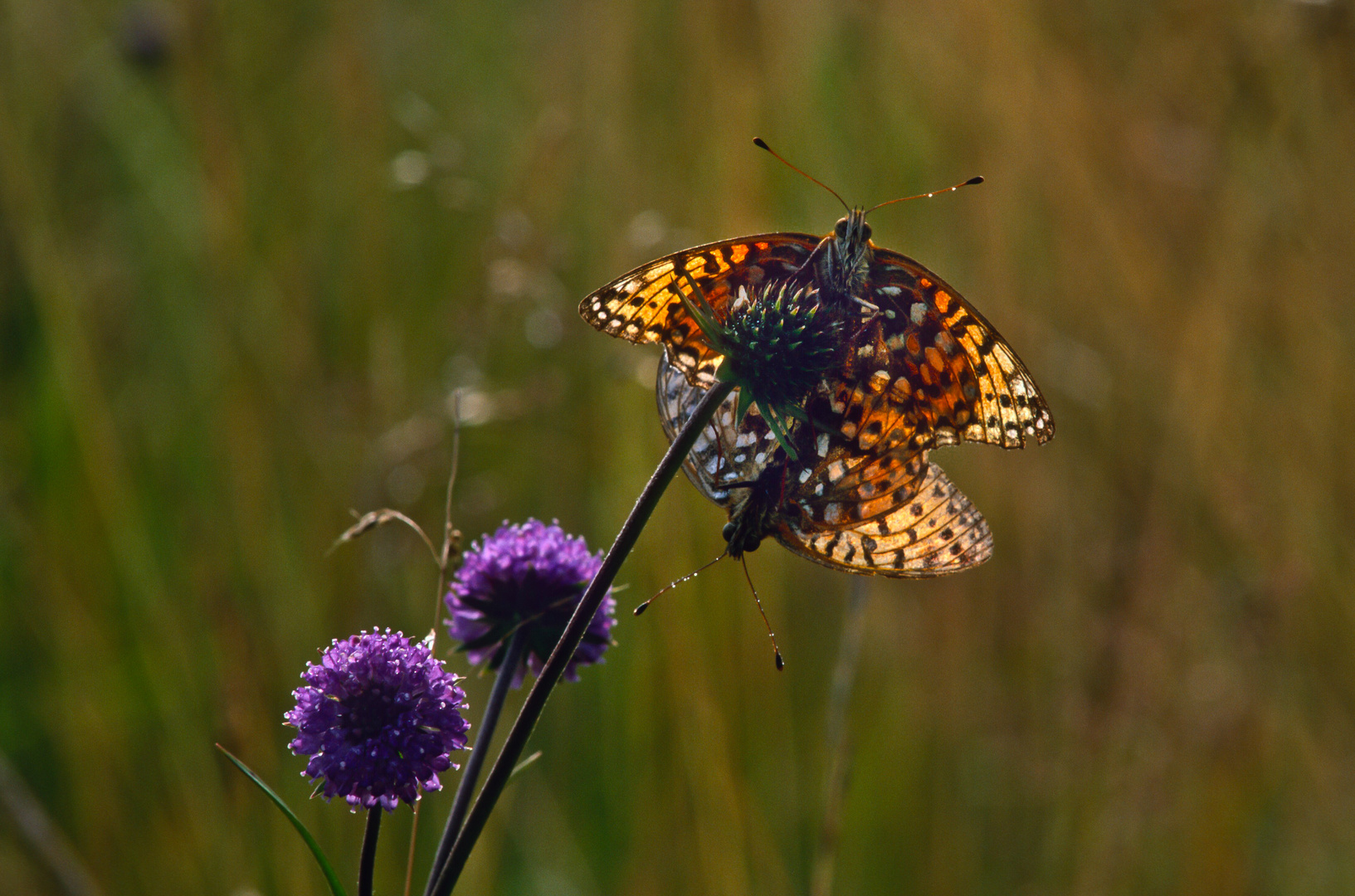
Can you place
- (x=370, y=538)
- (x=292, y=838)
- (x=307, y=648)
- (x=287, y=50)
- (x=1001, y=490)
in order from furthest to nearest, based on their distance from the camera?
(x=287, y=50) < (x=1001, y=490) < (x=370, y=538) < (x=307, y=648) < (x=292, y=838)

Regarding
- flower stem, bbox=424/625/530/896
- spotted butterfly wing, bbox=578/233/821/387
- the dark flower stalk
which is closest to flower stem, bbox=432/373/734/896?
flower stem, bbox=424/625/530/896

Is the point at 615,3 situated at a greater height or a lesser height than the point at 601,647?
greater

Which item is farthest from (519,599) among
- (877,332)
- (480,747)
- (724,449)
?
(877,332)

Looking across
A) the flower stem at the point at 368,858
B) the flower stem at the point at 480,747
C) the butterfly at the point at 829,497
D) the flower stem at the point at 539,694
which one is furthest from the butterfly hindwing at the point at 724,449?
the flower stem at the point at 368,858

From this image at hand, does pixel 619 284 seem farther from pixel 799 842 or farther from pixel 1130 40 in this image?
pixel 1130 40

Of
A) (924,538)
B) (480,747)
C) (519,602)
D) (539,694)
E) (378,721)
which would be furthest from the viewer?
(924,538)

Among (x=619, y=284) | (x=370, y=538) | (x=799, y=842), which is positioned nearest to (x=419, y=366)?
(x=370, y=538)

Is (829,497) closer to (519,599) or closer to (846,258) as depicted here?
(846,258)
